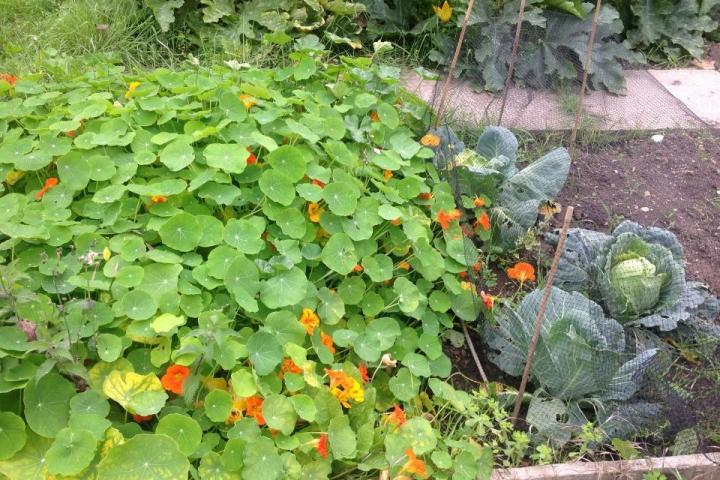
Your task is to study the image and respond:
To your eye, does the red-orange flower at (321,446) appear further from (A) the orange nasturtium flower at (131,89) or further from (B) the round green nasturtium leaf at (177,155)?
(A) the orange nasturtium flower at (131,89)

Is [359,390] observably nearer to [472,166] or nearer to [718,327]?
[472,166]

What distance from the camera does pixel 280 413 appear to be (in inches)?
72.6

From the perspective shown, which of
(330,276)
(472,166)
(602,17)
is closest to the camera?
(330,276)

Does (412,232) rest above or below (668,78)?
above

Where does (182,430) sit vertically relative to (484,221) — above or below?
above

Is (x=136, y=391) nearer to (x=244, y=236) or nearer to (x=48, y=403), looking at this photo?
(x=48, y=403)

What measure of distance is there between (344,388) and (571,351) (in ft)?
2.54

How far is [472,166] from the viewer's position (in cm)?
293

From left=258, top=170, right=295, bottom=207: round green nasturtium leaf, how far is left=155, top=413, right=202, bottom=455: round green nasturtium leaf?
0.86 meters

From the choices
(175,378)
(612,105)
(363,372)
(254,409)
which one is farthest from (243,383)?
(612,105)

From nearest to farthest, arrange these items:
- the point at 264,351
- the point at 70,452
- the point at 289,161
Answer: the point at 70,452 → the point at 264,351 → the point at 289,161

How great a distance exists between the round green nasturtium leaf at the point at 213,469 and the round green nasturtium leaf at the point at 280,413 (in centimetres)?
16

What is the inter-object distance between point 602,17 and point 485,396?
9.67 feet

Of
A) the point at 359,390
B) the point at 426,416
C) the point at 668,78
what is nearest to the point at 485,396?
the point at 426,416
